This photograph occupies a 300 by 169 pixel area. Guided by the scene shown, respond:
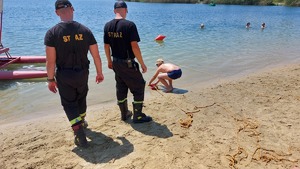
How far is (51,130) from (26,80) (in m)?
4.67

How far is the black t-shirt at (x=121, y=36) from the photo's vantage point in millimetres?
4637

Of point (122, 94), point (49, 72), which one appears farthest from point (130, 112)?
point (49, 72)

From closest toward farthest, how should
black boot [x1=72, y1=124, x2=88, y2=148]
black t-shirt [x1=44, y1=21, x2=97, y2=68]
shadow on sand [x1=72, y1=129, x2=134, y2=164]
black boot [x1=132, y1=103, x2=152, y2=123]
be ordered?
1. black t-shirt [x1=44, y1=21, x2=97, y2=68]
2. shadow on sand [x1=72, y1=129, x2=134, y2=164]
3. black boot [x1=72, y1=124, x2=88, y2=148]
4. black boot [x1=132, y1=103, x2=152, y2=123]

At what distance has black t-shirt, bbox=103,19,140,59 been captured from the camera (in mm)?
4637

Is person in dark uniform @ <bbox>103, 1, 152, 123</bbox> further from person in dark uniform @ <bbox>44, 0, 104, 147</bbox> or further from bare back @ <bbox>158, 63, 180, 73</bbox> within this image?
bare back @ <bbox>158, 63, 180, 73</bbox>

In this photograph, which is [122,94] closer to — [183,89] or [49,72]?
[49,72]

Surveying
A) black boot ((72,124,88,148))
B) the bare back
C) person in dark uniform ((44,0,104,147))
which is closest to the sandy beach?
black boot ((72,124,88,148))

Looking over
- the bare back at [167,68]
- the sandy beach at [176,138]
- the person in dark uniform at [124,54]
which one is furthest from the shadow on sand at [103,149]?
the bare back at [167,68]

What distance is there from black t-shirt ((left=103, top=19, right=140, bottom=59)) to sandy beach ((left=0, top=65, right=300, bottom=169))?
139cm

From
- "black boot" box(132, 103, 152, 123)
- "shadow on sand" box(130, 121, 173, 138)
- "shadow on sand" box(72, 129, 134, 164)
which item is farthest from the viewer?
"black boot" box(132, 103, 152, 123)

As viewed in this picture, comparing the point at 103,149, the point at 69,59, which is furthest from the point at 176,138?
the point at 69,59

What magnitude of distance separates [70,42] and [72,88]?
72cm

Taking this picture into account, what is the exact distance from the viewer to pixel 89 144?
461cm

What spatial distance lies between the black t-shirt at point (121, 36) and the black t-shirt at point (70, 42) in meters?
0.63
